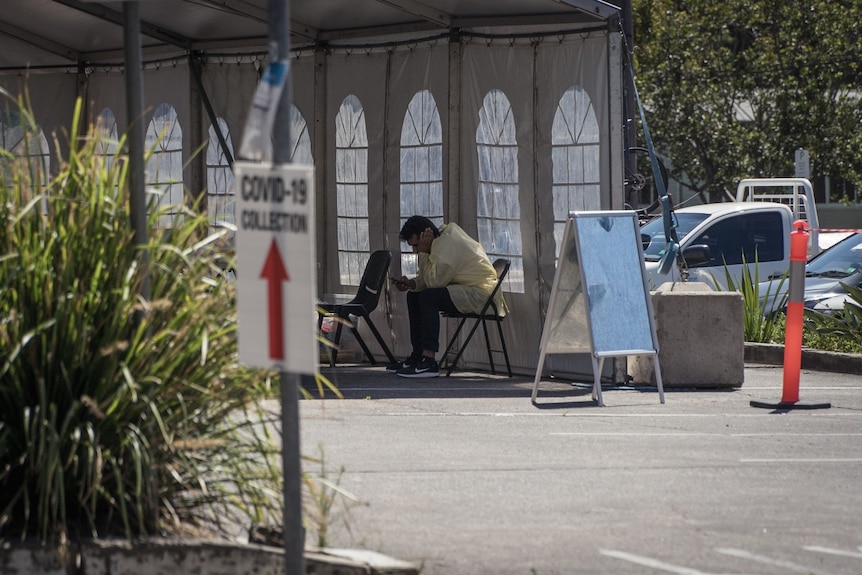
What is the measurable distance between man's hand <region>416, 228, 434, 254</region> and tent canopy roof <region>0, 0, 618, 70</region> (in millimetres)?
1791

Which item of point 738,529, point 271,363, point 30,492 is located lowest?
point 738,529

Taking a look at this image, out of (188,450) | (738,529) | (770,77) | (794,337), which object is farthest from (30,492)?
(770,77)

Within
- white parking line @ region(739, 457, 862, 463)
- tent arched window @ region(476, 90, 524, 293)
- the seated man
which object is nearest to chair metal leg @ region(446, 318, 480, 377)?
the seated man

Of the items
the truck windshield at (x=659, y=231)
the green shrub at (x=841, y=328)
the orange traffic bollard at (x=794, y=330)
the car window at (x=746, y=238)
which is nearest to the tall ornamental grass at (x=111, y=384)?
the orange traffic bollard at (x=794, y=330)

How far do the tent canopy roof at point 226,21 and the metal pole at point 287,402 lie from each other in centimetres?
747

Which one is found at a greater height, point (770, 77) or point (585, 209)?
point (770, 77)

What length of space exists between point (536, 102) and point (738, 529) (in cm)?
669

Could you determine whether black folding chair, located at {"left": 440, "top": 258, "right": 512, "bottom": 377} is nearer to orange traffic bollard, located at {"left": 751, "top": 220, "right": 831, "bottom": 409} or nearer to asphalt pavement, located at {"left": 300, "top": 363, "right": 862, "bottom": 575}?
asphalt pavement, located at {"left": 300, "top": 363, "right": 862, "bottom": 575}

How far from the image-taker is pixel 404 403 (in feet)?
36.9

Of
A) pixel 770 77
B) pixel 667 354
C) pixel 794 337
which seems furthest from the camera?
pixel 770 77

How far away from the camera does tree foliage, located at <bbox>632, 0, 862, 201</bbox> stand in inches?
1307

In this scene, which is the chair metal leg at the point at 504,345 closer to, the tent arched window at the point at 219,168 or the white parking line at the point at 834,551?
the tent arched window at the point at 219,168

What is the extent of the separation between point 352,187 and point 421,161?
1.13 meters

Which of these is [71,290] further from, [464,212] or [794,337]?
[464,212]
